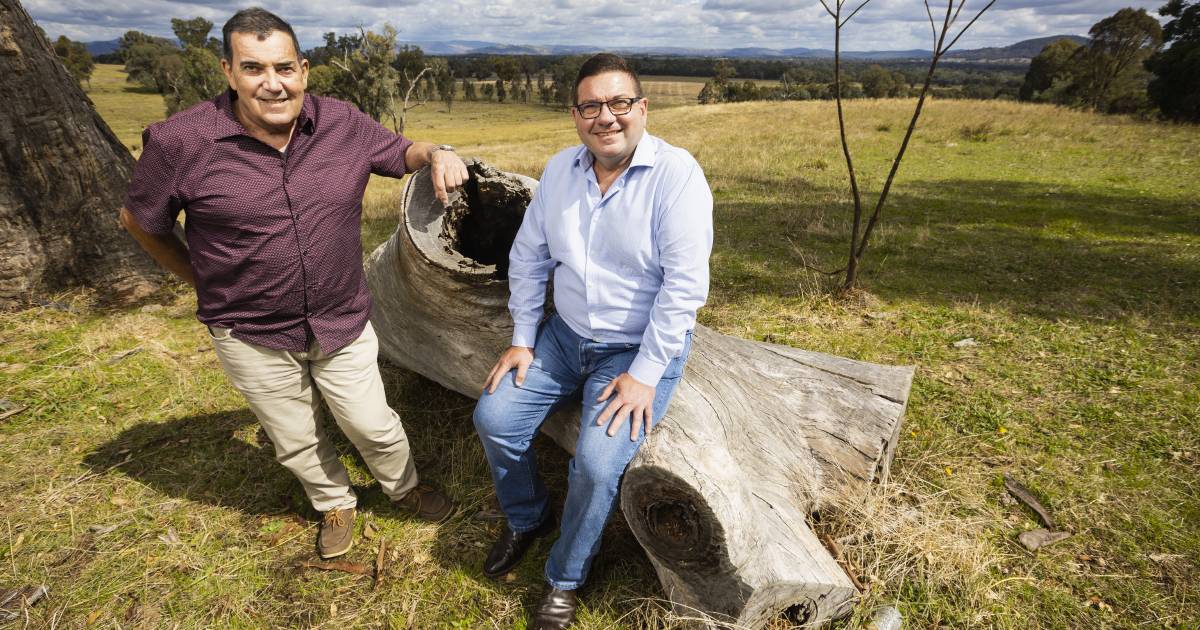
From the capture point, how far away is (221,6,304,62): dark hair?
2340mm

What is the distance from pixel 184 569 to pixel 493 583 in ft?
5.40

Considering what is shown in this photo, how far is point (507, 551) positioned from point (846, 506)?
1813mm

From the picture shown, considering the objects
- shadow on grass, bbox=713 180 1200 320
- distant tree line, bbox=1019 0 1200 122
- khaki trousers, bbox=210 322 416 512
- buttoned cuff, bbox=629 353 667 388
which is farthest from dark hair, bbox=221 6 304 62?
distant tree line, bbox=1019 0 1200 122

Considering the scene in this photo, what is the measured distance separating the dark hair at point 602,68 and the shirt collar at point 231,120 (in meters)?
1.23

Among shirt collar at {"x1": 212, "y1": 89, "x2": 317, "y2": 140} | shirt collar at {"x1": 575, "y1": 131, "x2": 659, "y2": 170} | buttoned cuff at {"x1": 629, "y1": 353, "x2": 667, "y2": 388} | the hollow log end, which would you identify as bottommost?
the hollow log end

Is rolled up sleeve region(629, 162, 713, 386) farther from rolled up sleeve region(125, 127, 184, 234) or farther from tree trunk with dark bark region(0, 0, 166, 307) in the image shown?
tree trunk with dark bark region(0, 0, 166, 307)

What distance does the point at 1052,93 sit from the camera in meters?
42.0

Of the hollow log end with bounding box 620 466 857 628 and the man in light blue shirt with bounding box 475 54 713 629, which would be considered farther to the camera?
the man in light blue shirt with bounding box 475 54 713 629

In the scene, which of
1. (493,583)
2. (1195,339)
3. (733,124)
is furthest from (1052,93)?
(493,583)

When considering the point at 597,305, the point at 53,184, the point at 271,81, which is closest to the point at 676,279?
the point at 597,305

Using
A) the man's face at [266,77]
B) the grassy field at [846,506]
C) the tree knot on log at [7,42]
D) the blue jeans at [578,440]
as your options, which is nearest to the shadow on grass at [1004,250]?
the grassy field at [846,506]

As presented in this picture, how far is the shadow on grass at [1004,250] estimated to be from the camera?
621cm

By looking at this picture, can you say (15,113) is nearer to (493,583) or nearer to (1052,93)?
(493,583)

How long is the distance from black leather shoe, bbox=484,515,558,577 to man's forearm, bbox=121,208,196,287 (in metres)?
1.98
